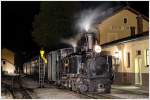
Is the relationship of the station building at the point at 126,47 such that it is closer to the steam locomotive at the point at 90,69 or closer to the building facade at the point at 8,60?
the steam locomotive at the point at 90,69

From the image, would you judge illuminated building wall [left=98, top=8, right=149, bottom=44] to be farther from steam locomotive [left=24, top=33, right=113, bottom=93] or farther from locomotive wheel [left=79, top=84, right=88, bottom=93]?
locomotive wheel [left=79, top=84, right=88, bottom=93]

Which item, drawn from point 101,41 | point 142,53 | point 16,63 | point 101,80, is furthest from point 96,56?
point 16,63

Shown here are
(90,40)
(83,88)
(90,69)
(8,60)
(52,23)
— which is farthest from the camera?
(8,60)

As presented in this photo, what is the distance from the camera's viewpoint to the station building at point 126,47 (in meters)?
21.0

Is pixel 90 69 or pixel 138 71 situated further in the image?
pixel 138 71

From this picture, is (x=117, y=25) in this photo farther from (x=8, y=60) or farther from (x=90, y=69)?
(x=8, y=60)

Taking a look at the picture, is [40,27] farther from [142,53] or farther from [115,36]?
[142,53]

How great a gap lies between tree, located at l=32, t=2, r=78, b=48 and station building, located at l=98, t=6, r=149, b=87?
13.6 meters

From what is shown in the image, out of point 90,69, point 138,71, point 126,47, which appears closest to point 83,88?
point 90,69

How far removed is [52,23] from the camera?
48.7 metres

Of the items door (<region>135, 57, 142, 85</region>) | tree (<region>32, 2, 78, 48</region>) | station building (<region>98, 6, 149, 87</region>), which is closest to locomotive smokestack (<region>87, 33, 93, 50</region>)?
station building (<region>98, 6, 149, 87</region>)

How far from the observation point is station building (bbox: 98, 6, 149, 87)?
21.0 m

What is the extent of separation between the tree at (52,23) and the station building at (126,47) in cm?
1356

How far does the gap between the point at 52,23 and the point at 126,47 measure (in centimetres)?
2583
